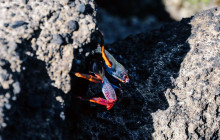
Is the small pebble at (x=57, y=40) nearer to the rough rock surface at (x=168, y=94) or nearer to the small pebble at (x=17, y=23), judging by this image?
the small pebble at (x=17, y=23)

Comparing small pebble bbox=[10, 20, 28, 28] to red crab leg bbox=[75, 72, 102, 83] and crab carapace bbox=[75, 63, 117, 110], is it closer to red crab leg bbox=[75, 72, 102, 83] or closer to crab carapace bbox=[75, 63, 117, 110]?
red crab leg bbox=[75, 72, 102, 83]

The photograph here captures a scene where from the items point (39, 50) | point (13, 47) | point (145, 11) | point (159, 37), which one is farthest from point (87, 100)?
point (145, 11)

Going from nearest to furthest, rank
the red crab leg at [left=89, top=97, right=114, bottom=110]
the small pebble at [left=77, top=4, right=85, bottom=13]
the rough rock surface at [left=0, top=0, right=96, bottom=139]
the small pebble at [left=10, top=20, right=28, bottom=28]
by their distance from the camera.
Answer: the rough rock surface at [left=0, top=0, right=96, bottom=139] < the small pebble at [left=10, top=20, right=28, bottom=28] < the small pebble at [left=77, top=4, right=85, bottom=13] < the red crab leg at [left=89, top=97, right=114, bottom=110]

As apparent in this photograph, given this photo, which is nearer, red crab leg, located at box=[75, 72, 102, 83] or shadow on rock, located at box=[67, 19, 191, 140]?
red crab leg, located at box=[75, 72, 102, 83]

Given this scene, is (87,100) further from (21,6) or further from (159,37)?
(159,37)

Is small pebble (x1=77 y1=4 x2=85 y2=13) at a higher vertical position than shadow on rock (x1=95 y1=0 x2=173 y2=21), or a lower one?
lower

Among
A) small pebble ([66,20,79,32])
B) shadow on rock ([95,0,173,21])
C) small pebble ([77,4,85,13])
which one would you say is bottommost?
small pebble ([66,20,79,32])

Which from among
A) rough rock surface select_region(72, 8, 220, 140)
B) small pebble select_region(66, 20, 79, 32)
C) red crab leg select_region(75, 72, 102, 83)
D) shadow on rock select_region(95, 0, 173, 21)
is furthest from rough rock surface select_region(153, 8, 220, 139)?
shadow on rock select_region(95, 0, 173, 21)
